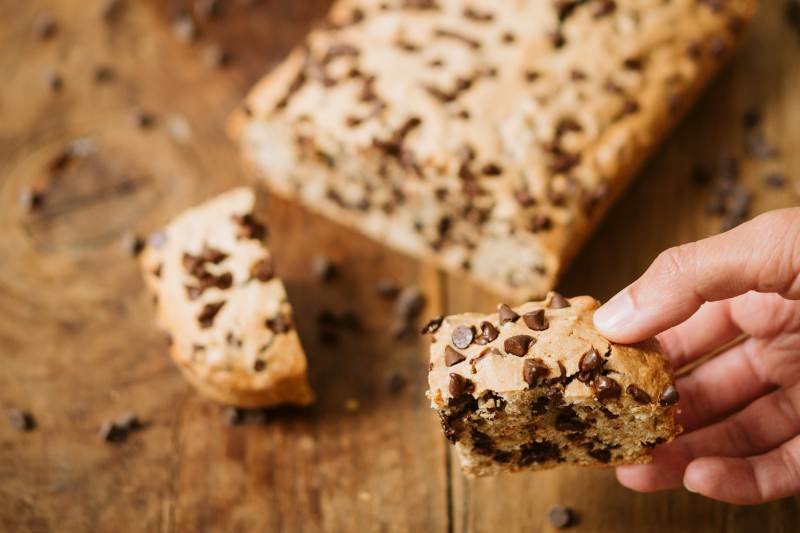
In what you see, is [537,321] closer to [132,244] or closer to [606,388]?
[606,388]

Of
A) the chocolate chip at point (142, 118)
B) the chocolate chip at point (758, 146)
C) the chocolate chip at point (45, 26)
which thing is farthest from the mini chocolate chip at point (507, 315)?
the chocolate chip at point (45, 26)

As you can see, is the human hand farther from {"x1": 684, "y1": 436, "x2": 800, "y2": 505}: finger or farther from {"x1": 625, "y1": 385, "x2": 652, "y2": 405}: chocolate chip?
{"x1": 625, "y1": 385, "x2": 652, "y2": 405}: chocolate chip

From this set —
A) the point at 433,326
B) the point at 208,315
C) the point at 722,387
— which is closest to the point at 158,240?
the point at 208,315

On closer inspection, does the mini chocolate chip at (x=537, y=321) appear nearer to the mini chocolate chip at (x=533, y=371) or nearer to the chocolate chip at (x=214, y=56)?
the mini chocolate chip at (x=533, y=371)

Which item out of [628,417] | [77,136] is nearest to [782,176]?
[628,417]

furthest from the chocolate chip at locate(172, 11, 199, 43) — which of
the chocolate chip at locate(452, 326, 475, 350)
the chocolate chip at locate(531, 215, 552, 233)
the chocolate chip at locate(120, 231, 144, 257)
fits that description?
the chocolate chip at locate(452, 326, 475, 350)

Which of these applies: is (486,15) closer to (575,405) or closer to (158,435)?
(575,405)
